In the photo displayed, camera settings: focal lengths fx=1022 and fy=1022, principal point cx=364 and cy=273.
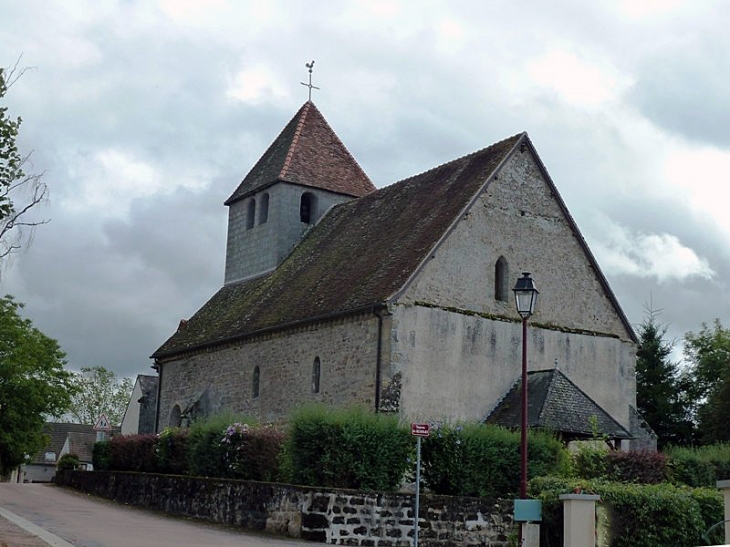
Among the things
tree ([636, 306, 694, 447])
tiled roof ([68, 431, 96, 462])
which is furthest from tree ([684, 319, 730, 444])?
tiled roof ([68, 431, 96, 462])

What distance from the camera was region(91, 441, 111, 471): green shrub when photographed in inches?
1259

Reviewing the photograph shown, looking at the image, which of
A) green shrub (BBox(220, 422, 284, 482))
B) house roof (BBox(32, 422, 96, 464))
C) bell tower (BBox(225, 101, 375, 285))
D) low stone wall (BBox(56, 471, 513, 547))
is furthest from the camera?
house roof (BBox(32, 422, 96, 464))

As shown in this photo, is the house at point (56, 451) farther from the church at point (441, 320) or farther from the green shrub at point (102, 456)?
the church at point (441, 320)

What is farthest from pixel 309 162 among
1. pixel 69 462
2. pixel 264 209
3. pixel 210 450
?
Result: pixel 210 450

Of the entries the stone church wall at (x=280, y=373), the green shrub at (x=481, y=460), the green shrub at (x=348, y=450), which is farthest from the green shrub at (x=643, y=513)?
the stone church wall at (x=280, y=373)

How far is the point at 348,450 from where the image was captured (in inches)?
791

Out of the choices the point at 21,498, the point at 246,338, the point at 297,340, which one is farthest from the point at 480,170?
the point at 21,498

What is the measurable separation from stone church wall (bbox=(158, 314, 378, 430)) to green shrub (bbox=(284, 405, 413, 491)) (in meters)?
4.69

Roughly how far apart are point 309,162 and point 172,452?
45.9 feet

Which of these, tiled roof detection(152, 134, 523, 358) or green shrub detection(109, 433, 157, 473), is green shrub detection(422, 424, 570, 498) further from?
green shrub detection(109, 433, 157, 473)

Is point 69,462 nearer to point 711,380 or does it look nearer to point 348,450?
point 348,450

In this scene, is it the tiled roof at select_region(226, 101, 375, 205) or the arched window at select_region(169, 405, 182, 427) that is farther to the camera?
the tiled roof at select_region(226, 101, 375, 205)

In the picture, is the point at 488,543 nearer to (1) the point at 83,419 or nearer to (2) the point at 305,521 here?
(2) the point at 305,521

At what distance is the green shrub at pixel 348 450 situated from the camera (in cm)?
2002
